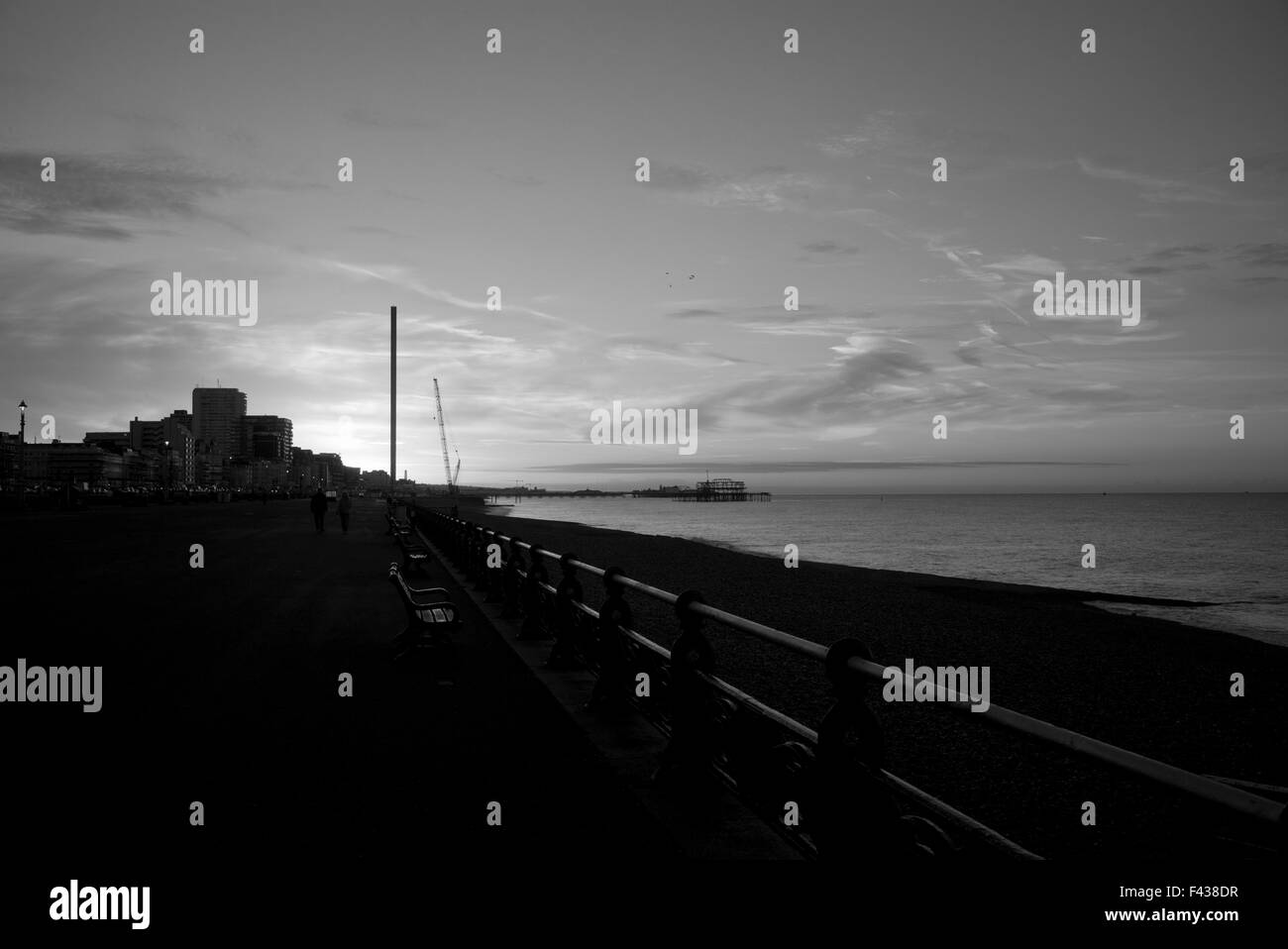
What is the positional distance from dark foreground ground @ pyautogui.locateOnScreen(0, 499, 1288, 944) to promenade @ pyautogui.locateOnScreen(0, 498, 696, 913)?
0.02 metres

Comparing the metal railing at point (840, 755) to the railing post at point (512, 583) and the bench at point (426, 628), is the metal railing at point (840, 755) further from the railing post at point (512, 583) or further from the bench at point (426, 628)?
the railing post at point (512, 583)

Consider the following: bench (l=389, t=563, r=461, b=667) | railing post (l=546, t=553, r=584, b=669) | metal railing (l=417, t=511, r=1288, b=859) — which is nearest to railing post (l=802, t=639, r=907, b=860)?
metal railing (l=417, t=511, r=1288, b=859)

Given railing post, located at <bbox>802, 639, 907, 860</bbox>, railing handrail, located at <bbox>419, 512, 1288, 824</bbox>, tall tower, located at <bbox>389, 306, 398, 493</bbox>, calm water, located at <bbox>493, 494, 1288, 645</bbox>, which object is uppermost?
tall tower, located at <bbox>389, 306, 398, 493</bbox>

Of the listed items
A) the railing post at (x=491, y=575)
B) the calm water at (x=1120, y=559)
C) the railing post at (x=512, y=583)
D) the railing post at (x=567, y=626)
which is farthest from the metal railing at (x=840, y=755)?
the calm water at (x=1120, y=559)

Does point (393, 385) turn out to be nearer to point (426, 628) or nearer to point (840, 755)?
point (426, 628)

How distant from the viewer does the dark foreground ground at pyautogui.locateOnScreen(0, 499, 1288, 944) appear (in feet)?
11.9

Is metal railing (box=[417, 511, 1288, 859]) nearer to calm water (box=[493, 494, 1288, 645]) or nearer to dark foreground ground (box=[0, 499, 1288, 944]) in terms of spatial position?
dark foreground ground (box=[0, 499, 1288, 944])

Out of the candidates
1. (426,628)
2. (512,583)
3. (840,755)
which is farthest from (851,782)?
(512,583)

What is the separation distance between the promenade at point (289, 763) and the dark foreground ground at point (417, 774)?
0.9 inches

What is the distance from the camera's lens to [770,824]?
4.42 meters

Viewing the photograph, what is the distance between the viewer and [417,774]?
5473 millimetres

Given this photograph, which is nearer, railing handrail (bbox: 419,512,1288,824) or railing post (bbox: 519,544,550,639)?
railing handrail (bbox: 419,512,1288,824)

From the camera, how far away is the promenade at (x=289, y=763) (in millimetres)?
4203
